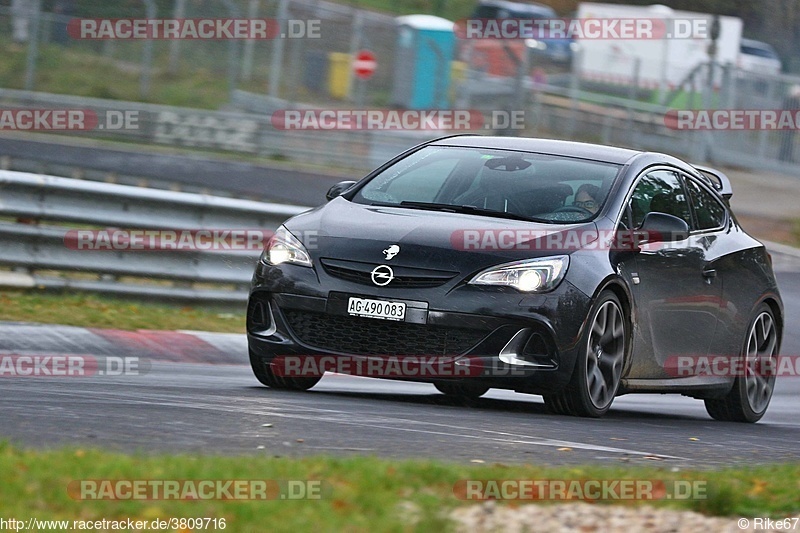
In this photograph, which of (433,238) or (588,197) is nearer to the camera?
(433,238)

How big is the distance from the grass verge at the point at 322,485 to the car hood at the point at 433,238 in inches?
89.8

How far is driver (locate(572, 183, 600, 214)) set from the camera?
28.7ft

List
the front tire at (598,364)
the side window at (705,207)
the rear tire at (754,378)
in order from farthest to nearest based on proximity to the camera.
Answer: the rear tire at (754,378) → the side window at (705,207) → the front tire at (598,364)

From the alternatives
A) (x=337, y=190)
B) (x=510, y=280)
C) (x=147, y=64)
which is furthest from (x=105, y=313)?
(x=147, y=64)

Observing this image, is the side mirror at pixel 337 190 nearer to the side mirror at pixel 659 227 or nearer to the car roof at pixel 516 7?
the side mirror at pixel 659 227

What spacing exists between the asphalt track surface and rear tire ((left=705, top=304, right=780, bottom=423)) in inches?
9.5

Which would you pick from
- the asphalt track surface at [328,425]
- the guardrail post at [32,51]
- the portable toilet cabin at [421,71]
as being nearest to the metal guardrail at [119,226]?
the asphalt track surface at [328,425]

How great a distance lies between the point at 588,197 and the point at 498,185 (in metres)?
0.53

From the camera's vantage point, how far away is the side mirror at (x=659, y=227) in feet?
29.0

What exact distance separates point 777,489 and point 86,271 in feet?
24.7

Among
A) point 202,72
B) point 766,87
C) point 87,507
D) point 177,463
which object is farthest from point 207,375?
point 766,87

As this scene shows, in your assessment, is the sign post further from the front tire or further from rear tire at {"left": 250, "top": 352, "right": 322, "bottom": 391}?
the front tire

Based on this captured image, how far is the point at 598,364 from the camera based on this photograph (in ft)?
27.4

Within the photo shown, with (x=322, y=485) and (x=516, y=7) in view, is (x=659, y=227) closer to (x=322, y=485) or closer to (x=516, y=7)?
(x=322, y=485)
